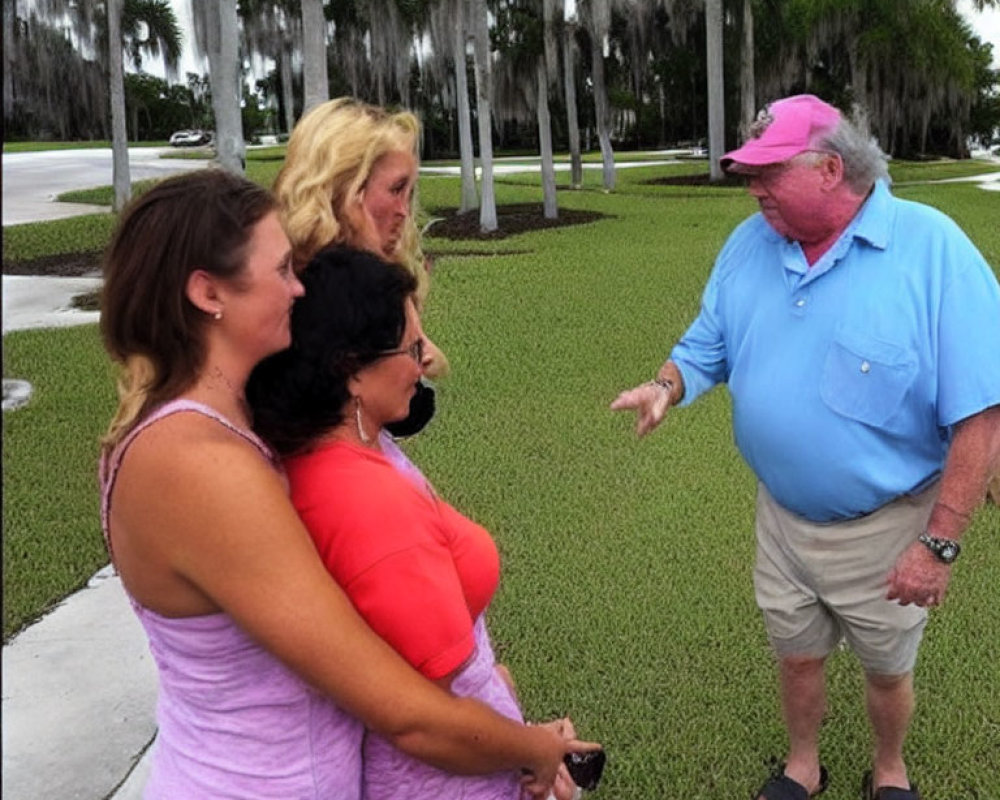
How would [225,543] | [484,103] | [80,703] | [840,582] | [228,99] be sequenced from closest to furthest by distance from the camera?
1. [225,543]
2. [840,582]
3. [80,703]
4. [228,99]
5. [484,103]

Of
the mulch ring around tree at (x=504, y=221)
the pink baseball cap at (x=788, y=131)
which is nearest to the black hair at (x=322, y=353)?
the pink baseball cap at (x=788, y=131)

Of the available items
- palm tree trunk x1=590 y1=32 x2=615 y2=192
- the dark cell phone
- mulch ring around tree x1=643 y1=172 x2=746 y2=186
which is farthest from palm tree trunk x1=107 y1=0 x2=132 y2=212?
the dark cell phone

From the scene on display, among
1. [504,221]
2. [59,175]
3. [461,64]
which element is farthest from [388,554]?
[59,175]

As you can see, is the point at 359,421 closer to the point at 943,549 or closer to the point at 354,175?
the point at 354,175

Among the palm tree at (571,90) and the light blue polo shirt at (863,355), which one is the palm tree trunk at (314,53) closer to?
the light blue polo shirt at (863,355)

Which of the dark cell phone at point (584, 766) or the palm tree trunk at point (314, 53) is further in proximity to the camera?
the palm tree trunk at point (314, 53)

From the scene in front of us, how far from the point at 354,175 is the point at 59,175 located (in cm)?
2754

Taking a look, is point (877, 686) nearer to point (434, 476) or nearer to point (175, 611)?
point (175, 611)

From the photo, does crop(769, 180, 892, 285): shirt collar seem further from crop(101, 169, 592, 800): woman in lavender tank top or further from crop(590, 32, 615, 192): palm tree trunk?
crop(590, 32, 615, 192): palm tree trunk

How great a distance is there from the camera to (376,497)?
1.44 meters

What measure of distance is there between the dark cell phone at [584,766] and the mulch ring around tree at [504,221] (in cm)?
1519

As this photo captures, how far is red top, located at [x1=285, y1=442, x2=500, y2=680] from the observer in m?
1.42

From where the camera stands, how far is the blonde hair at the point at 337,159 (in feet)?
7.38

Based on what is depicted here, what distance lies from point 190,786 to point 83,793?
183 centimetres
